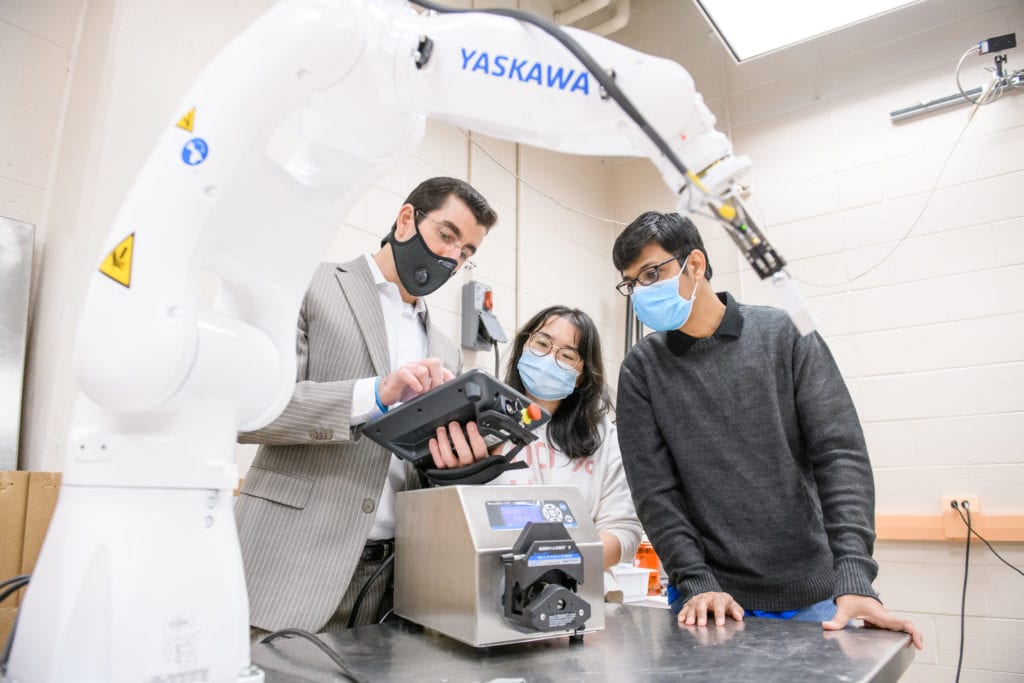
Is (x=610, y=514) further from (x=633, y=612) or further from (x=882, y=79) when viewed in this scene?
(x=882, y=79)

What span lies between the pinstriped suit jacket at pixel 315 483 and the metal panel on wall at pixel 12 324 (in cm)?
62

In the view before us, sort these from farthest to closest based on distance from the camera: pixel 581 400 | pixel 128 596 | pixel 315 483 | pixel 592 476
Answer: pixel 581 400 < pixel 592 476 < pixel 315 483 < pixel 128 596

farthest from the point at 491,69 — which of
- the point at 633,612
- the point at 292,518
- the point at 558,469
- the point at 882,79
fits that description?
the point at 882,79

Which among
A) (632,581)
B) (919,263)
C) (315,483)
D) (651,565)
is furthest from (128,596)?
(919,263)

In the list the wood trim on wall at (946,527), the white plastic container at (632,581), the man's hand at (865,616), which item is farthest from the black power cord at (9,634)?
the wood trim on wall at (946,527)

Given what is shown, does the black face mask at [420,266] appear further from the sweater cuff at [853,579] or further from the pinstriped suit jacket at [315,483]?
the sweater cuff at [853,579]

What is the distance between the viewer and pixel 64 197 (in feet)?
4.71

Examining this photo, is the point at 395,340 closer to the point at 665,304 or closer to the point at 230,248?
the point at 665,304

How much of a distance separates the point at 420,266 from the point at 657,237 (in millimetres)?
590

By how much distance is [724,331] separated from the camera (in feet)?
4.81

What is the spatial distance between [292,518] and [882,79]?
3345 mm

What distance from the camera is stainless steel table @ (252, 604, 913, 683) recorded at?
0.70 metres

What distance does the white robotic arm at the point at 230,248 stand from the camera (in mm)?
437

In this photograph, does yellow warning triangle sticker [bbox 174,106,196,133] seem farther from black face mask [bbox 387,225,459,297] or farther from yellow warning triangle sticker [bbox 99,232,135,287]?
black face mask [bbox 387,225,459,297]
